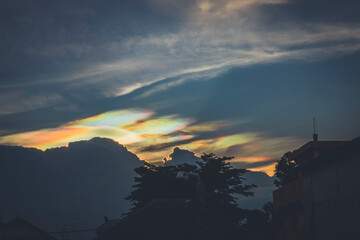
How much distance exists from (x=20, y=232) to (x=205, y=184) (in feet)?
78.0

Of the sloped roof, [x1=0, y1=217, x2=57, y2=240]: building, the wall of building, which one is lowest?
[x1=0, y1=217, x2=57, y2=240]: building

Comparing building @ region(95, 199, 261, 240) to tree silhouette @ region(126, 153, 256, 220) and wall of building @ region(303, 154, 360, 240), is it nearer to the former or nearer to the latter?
wall of building @ region(303, 154, 360, 240)

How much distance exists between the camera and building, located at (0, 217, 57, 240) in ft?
151

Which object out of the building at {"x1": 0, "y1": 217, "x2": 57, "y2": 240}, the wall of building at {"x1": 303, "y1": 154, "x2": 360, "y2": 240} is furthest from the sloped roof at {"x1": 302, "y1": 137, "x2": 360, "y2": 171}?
the building at {"x1": 0, "y1": 217, "x2": 57, "y2": 240}

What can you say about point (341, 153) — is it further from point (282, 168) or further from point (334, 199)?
point (282, 168)

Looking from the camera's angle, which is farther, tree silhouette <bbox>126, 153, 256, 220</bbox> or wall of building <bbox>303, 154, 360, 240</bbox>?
tree silhouette <bbox>126, 153, 256, 220</bbox>

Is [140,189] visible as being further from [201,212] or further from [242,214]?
[201,212]

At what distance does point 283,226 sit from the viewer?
127 feet

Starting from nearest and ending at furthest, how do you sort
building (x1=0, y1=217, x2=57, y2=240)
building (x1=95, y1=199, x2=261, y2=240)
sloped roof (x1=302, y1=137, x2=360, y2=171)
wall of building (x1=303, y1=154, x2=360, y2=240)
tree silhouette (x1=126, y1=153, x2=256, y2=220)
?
sloped roof (x1=302, y1=137, x2=360, y2=171)
wall of building (x1=303, y1=154, x2=360, y2=240)
building (x1=95, y1=199, x2=261, y2=240)
building (x1=0, y1=217, x2=57, y2=240)
tree silhouette (x1=126, y1=153, x2=256, y2=220)

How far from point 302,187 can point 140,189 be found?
29.0 m

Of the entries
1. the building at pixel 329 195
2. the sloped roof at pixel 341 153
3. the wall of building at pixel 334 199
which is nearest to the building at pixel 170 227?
the wall of building at pixel 334 199

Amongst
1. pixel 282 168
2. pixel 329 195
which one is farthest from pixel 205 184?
pixel 329 195

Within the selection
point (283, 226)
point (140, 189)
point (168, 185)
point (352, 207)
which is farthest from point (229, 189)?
point (352, 207)

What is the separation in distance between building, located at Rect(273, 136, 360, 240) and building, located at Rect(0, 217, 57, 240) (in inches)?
1122
